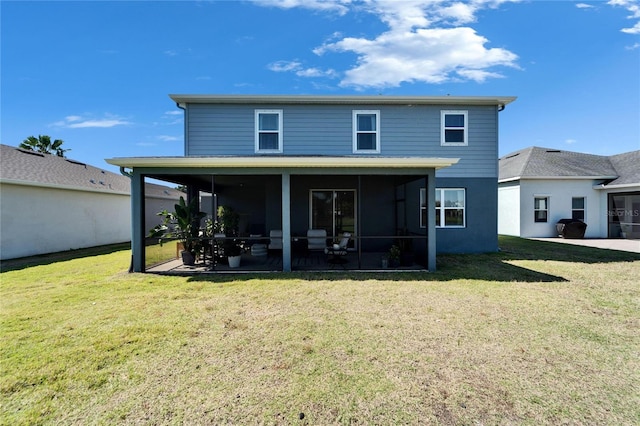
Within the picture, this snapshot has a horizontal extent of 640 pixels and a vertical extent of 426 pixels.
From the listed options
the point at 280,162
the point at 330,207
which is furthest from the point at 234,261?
the point at 330,207

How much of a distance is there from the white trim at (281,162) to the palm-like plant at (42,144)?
950 inches

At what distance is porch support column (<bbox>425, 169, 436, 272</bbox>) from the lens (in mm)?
7531

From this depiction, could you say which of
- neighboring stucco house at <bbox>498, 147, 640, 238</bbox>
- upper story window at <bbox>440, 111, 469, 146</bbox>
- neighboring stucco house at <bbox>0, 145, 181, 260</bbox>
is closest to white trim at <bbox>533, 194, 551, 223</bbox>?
→ neighboring stucco house at <bbox>498, 147, 640, 238</bbox>

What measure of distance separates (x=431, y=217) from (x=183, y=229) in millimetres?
6905

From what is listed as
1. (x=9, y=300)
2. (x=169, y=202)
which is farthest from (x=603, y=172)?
(x=169, y=202)

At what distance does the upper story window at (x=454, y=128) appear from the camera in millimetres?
10891

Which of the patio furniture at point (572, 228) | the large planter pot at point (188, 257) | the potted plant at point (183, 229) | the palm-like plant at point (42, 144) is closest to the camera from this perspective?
the potted plant at point (183, 229)

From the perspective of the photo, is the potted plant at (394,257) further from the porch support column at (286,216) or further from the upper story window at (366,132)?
the upper story window at (366,132)

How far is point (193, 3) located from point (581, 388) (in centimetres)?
1189

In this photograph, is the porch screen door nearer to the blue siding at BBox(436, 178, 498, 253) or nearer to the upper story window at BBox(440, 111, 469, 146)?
the blue siding at BBox(436, 178, 498, 253)

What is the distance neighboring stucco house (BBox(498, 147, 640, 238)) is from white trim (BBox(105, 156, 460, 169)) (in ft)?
35.6

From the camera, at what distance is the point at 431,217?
7.61m

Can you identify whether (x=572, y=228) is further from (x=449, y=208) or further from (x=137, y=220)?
(x=137, y=220)

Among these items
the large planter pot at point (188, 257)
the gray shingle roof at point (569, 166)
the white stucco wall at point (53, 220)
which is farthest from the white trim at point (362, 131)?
the white stucco wall at point (53, 220)
